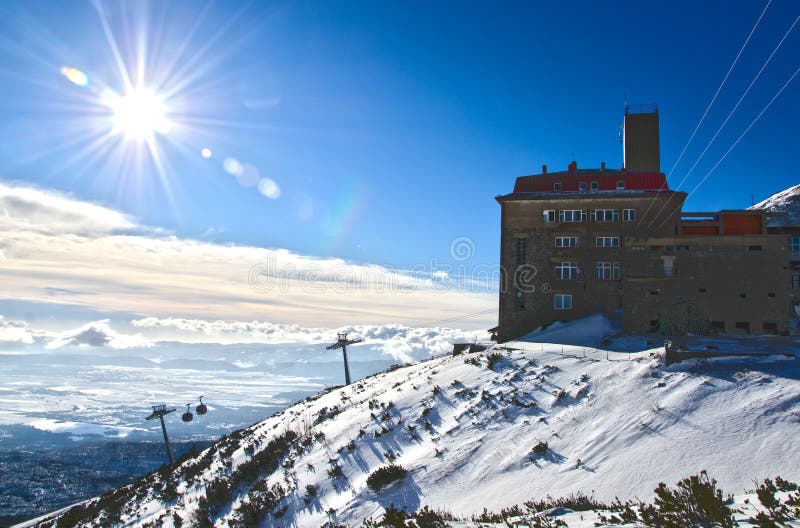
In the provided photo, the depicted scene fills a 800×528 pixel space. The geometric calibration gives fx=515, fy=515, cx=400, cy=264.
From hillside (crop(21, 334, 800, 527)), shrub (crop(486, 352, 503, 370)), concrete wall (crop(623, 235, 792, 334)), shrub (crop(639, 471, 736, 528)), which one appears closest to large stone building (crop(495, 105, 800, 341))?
concrete wall (crop(623, 235, 792, 334))

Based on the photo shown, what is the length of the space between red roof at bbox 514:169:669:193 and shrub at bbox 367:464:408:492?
28.5 metres

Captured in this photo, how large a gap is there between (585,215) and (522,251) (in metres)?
5.48

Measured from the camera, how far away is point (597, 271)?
3919cm

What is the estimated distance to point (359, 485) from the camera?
758 inches

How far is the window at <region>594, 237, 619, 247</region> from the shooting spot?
1543 inches

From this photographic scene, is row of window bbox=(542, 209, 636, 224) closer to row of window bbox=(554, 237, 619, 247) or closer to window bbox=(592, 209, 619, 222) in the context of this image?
window bbox=(592, 209, 619, 222)

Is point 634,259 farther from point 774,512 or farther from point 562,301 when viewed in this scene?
point 774,512

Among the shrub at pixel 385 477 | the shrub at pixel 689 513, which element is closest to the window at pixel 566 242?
the shrub at pixel 385 477

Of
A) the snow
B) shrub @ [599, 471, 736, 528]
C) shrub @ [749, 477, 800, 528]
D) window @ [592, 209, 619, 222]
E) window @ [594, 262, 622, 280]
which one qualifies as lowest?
shrub @ [599, 471, 736, 528]

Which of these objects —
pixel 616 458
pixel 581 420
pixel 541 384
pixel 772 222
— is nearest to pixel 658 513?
pixel 616 458

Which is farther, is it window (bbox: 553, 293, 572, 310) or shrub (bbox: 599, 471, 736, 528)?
window (bbox: 553, 293, 572, 310)

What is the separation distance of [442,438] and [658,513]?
11.5 metres

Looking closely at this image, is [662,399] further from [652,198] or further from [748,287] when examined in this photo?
[652,198]

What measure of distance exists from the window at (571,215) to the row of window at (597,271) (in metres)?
3.43
